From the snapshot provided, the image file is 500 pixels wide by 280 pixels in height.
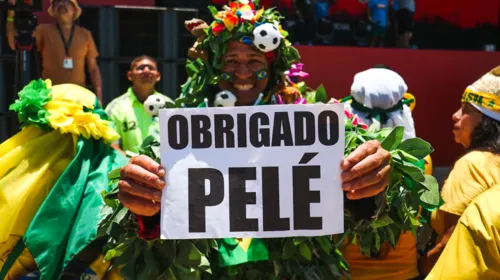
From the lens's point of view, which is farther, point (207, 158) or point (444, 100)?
point (444, 100)

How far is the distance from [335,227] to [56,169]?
49.7 inches

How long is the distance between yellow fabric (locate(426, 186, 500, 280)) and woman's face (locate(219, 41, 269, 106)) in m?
1.23

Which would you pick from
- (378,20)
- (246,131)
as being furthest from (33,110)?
(378,20)

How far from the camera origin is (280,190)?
2.05 m

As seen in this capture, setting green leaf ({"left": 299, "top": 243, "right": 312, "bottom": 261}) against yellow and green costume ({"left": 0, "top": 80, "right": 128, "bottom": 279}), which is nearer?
green leaf ({"left": 299, "top": 243, "right": 312, "bottom": 261})

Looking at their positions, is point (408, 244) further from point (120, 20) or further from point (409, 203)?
point (120, 20)

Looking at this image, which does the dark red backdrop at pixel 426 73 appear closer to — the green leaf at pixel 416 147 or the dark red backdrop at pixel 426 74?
the dark red backdrop at pixel 426 74

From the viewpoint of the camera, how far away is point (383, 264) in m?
3.02

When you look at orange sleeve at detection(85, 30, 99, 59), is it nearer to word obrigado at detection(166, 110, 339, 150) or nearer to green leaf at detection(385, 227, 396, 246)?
word obrigado at detection(166, 110, 339, 150)

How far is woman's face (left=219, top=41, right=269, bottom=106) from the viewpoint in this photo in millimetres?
2705

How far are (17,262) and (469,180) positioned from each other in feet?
5.75

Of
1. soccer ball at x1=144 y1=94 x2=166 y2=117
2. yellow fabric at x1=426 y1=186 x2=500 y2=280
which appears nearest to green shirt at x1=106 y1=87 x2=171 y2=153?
soccer ball at x1=144 y1=94 x2=166 y2=117

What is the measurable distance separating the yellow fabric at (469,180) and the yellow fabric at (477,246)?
3.47 ft

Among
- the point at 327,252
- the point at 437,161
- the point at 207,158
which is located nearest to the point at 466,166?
the point at 327,252
